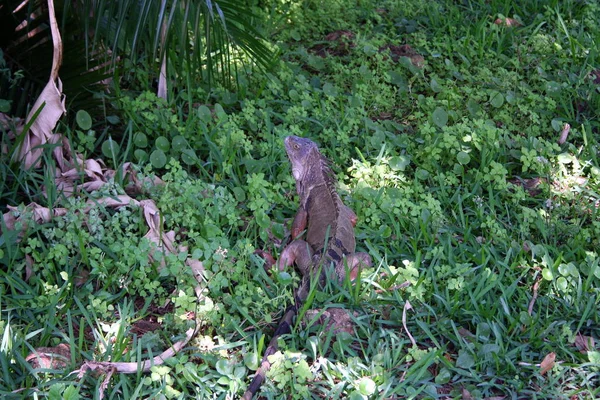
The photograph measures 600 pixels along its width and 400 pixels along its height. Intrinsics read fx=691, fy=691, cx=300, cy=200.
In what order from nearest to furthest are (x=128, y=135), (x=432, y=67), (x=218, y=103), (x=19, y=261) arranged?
(x=19, y=261) < (x=128, y=135) < (x=218, y=103) < (x=432, y=67)

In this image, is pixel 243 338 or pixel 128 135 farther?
pixel 128 135

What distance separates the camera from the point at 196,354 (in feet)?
11.2

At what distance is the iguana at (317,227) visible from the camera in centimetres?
394

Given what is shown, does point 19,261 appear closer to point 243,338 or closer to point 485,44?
point 243,338

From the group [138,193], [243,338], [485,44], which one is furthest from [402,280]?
[485,44]

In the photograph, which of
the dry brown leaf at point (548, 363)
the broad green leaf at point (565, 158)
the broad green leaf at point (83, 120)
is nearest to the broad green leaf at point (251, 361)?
the dry brown leaf at point (548, 363)

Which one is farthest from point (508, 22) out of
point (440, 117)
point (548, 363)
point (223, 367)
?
point (223, 367)

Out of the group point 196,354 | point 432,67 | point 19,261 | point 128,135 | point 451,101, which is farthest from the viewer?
point 432,67

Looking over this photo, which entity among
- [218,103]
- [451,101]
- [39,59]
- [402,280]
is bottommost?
[402,280]

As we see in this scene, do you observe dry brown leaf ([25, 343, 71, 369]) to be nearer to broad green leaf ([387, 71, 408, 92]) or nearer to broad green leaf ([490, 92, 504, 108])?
broad green leaf ([387, 71, 408, 92])

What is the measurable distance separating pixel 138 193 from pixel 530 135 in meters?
3.00

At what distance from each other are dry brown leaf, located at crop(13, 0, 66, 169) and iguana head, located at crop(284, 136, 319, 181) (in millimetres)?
1407

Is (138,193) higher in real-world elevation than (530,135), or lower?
higher

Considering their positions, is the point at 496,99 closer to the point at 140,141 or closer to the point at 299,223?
the point at 299,223
